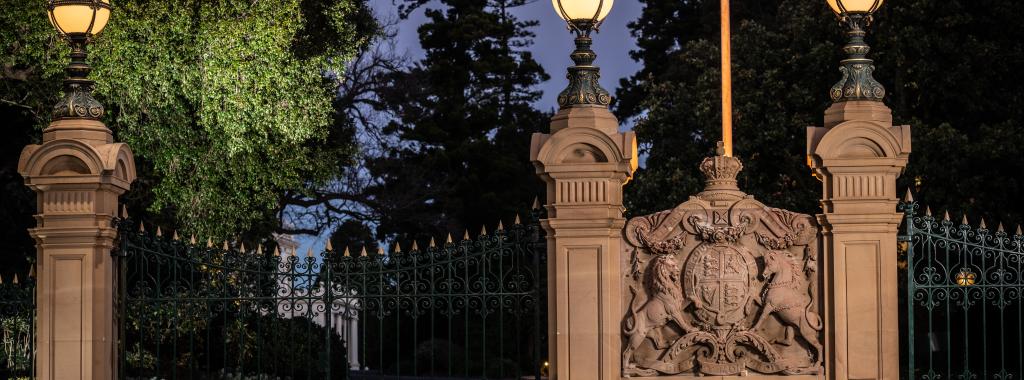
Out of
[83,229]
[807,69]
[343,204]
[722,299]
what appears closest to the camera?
[722,299]

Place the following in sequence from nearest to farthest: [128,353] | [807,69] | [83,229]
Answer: [83,229]
[128,353]
[807,69]

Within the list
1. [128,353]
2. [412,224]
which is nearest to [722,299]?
[128,353]

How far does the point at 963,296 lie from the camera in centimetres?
1786

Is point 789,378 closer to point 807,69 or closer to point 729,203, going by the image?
point 729,203

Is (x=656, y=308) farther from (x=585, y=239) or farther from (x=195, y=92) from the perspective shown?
(x=195, y=92)

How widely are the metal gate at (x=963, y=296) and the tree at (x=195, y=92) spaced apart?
9.23m

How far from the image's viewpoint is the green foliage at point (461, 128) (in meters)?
37.5

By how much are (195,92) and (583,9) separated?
36.1 feet

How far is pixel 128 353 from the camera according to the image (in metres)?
23.0

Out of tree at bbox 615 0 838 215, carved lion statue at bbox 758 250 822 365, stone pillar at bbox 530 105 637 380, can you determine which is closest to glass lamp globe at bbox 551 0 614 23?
stone pillar at bbox 530 105 637 380

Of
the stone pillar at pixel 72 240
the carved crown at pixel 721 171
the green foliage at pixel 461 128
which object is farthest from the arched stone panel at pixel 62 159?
the green foliage at pixel 461 128

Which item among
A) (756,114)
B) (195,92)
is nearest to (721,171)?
(195,92)

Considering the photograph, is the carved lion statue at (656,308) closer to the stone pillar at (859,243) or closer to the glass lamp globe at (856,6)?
the stone pillar at (859,243)

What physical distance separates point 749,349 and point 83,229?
18.5 feet
